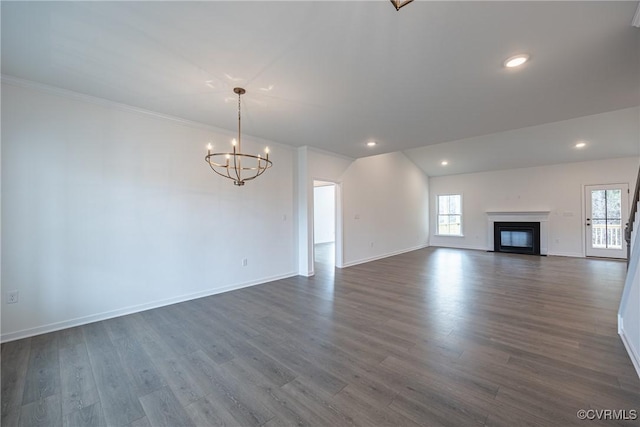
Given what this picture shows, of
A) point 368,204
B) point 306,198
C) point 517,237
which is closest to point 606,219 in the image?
point 517,237

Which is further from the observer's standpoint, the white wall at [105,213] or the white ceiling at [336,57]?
the white wall at [105,213]

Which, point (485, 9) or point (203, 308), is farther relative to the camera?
point (203, 308)

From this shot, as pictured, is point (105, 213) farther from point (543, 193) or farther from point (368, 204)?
point (543, 193)

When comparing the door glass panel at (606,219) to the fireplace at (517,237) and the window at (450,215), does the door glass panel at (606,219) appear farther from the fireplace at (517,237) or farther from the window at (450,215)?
the window at (450,215)

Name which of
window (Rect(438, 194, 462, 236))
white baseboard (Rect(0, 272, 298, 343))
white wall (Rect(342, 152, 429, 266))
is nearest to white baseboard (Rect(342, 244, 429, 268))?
white wall (Rect(342, 152, 429, 266))

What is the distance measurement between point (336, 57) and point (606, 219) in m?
9.04

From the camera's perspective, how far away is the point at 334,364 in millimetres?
2270

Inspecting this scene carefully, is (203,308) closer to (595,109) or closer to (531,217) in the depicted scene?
(595,109)

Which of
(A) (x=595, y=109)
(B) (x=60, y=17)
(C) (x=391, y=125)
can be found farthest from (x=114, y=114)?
A: (A) (x=595, y=109)

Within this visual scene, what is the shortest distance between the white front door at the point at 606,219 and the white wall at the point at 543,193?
0.49ft

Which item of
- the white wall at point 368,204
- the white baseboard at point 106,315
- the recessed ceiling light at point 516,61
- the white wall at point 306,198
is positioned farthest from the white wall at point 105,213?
the recessed ceiling light at point 516,61

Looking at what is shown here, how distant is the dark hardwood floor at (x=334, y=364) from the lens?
173 cm

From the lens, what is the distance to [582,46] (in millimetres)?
2154

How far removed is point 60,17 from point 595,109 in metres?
5.71
